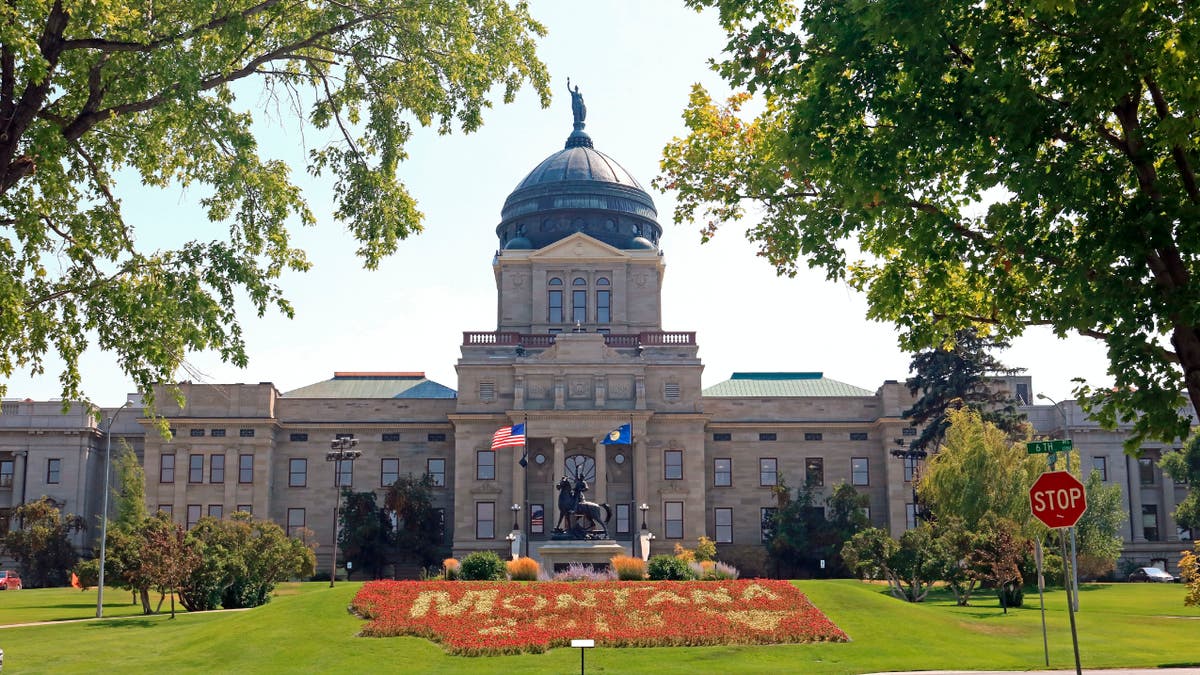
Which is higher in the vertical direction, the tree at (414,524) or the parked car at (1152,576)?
A: the tree at (414,524)

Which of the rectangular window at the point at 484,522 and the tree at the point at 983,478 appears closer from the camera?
the tree at the point at 983,478

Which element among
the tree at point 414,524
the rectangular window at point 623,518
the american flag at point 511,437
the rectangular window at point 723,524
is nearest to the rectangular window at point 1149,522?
the rectangular window at point 723,524

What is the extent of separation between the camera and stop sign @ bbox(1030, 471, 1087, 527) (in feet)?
61.1

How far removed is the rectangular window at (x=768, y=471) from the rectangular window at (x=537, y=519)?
15143 millimetres

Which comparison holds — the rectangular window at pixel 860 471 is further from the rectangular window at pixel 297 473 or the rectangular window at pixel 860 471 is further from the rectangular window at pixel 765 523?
the rectangular window at pixel 297 473

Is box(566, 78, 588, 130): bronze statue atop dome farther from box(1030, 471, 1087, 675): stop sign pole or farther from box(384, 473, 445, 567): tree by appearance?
box(1030, 471, 1087, 675): stop sign pole

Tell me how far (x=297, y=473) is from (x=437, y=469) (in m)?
9.30

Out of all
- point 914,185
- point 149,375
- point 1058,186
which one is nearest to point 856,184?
point 914,185

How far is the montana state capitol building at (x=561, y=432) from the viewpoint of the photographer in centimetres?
7669

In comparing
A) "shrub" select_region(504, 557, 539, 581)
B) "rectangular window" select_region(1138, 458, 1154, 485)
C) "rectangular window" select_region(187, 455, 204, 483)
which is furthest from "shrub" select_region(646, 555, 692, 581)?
"rectangular window" select_region(1138, 458, 1154, 485)

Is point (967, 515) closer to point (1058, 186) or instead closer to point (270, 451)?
point (1058, 186)

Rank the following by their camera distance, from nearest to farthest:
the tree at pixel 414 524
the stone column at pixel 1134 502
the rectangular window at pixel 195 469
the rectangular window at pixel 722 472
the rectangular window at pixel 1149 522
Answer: the tree at pixel 414 524 < the rectangular window at pixel 195 469 < the rectangular window at pixel 722 472 < the stone column at pixel 1134 502 < the rectangular window at pixel 1149 522

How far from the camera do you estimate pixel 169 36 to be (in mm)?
19312

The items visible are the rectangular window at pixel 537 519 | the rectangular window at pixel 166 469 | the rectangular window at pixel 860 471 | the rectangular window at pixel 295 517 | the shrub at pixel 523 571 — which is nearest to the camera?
the shrub at pixel 523 571
